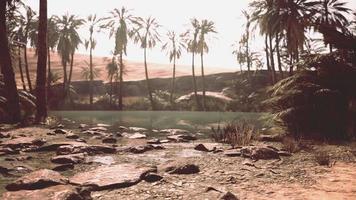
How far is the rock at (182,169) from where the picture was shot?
6602 millimetres

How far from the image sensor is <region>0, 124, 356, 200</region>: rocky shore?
524 cm

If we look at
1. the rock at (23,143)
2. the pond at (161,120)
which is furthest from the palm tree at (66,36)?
the rock at (23,143)

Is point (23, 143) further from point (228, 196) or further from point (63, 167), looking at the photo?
point (228, 196)

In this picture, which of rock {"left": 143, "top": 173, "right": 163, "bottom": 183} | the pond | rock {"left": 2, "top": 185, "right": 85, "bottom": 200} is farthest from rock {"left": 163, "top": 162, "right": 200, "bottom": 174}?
A: the pond

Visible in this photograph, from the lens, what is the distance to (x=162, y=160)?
330 inches

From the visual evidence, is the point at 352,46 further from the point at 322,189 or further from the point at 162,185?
the point at 162,185

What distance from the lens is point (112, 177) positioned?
602cm

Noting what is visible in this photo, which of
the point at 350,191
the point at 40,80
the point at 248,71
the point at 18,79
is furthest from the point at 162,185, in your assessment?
the point at 18,79

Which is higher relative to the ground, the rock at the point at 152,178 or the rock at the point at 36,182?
the rock at the point at 36,182

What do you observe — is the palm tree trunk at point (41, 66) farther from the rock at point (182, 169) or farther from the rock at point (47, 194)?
the rock at point (47, 194)

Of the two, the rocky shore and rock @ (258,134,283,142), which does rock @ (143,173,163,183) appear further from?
rock @ (258,134,283,142)

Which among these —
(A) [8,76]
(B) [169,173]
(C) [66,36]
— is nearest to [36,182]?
(B) [169,173]

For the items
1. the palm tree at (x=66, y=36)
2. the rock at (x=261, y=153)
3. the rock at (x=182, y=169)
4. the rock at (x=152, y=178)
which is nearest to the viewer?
the rock at (x=152, y=178)

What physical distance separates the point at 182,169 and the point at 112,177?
130 centimetres
